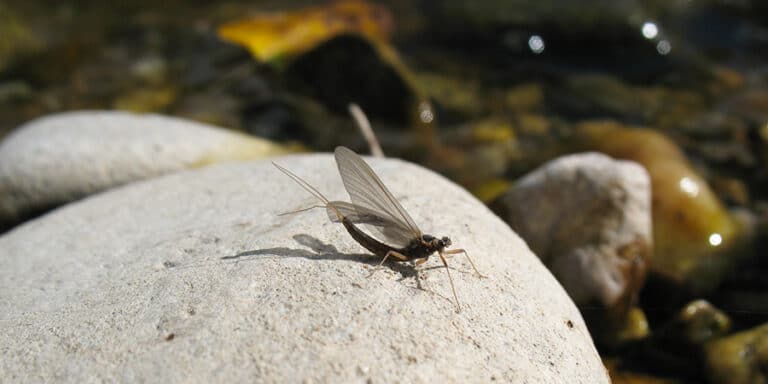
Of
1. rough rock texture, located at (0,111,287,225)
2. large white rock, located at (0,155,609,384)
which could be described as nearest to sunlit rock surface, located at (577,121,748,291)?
large white rock, located at (0,155,609,384)

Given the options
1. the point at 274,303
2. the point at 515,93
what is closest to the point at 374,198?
the point at 274,303

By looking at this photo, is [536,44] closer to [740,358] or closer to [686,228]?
[686,228]

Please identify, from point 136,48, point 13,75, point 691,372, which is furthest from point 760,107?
point 13,75

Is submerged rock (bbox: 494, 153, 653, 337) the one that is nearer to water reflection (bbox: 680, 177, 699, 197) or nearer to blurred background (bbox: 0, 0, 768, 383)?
blurred background (bbox: 0, 0, 768, 383)

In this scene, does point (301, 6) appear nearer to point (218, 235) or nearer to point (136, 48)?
point (136, 48)

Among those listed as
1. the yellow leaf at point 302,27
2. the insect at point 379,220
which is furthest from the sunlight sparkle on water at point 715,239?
the yellow leaf at point 302,27

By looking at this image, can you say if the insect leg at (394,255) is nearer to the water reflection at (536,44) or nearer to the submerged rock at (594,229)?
the submerged rock at (594,229)

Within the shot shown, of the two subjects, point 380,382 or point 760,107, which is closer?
point 380,382
